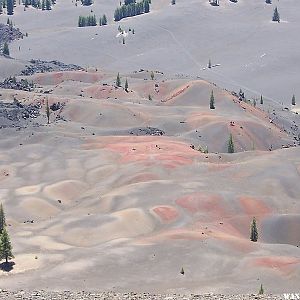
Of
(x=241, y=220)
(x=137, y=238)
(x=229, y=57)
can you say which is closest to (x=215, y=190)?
(x=241, y=220)

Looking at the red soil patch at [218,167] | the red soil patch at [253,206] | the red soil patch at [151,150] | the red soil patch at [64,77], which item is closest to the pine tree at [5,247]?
the red soil patch at [253,206]

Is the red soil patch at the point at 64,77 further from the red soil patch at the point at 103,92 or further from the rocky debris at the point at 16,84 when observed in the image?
the red soil patch at the point at 103,92

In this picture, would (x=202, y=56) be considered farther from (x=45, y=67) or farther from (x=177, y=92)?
(x=177, y=92)

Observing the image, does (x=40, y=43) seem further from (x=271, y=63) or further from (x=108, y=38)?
(x=271, y=63)

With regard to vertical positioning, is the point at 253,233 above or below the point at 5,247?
below

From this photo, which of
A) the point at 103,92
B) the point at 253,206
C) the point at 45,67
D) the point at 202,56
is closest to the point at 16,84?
the point at 103,92

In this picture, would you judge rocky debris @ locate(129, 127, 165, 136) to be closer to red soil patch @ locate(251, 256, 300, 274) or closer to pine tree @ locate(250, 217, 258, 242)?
pine tree @ locate(250, 217, 258, 242)

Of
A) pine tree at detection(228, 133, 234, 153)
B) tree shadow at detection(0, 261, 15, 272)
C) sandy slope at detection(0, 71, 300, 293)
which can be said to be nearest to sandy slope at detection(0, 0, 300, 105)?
sandy slope at detection(0, 71, 300, 293)
